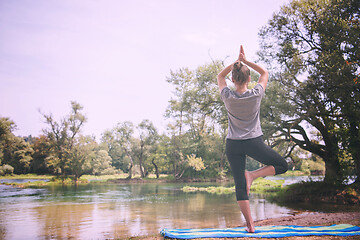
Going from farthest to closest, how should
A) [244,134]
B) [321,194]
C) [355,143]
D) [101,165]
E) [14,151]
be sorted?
[101,165] → [14,151] → [321,194] → [355,143] → [244,134]

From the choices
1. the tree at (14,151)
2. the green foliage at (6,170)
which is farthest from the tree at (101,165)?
the green foliage at (6,170)

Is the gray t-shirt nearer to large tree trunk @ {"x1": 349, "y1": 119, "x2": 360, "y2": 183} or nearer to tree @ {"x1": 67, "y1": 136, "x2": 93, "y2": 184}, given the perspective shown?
large tree trunk @ {"x1": 349, "y1": 119, "x2": 360, "y2": 183}

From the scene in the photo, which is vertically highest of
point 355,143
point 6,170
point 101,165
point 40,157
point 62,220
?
point 355,143

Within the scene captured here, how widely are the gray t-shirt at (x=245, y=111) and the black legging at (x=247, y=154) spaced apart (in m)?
0.09

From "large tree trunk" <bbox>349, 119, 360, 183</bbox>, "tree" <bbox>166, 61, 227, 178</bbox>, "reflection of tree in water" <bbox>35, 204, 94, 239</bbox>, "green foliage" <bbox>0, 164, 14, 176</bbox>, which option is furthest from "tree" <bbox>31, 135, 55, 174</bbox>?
"large tree trunk" <bbox>349, 119, 360, 183</bbox>

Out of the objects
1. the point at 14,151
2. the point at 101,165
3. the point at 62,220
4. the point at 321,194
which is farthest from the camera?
the point at 101,165

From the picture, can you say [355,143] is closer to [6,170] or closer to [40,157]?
[6,170]

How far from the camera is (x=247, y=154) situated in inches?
145

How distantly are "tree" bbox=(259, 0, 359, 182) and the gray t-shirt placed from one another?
6.89 meters

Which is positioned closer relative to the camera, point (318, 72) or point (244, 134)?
point (244, 134)

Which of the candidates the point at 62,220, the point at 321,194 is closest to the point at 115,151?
the point at 62,220

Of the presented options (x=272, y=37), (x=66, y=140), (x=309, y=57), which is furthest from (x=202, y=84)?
(x=66, y=140)

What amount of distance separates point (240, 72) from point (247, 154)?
3.65 feet

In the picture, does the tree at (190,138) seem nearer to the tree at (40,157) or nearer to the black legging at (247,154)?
the tree at (40,157)
